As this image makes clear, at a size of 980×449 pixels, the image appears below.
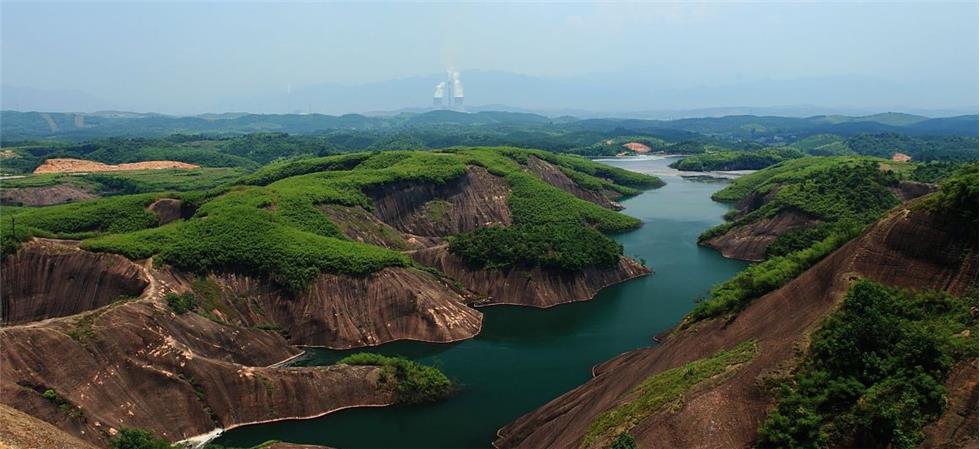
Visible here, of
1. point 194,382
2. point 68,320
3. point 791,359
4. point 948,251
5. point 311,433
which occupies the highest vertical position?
point 948,251

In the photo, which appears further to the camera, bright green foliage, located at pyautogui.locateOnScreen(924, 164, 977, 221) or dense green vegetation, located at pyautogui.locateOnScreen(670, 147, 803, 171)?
dense green vegetation, located at pyautogui.locateOnScreen(670, 147, 803, 171)

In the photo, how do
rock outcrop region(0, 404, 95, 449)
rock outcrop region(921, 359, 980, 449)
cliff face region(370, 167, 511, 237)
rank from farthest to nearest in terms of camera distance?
cliff face region(370, 167, 511, 237) → rock outcrop region(0, 404, 95, 449) → rock outcrop region(921, 359, 980, 449)

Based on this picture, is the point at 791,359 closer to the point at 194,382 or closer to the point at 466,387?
the point at 466,387

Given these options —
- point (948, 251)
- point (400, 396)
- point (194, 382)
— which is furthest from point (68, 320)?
point (948, 251)

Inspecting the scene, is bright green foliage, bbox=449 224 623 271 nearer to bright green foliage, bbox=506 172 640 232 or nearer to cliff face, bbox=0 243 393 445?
bright green foliage, bbox=506 172 640 232

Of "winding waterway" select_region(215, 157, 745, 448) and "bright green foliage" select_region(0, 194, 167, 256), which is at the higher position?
"bright green foliage" select_region(0, 194, 167, 256)

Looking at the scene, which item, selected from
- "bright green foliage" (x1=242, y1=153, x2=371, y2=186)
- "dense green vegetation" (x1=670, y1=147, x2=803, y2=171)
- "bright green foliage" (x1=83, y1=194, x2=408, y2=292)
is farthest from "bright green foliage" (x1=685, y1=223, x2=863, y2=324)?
"dense green vegetation" (x1=670, y1=147, x2=803, y2=171)
